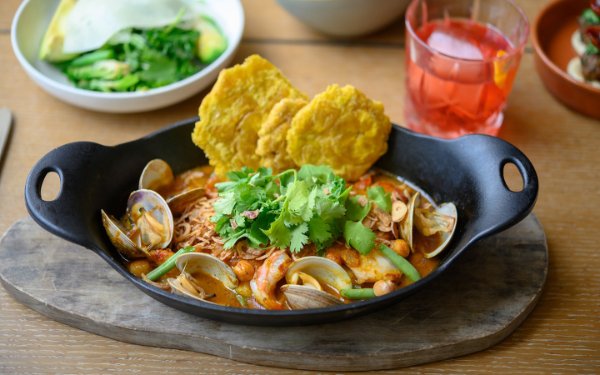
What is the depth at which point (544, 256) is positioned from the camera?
8.16 feet

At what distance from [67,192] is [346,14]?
164 cm

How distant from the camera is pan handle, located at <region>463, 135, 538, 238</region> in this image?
211cm

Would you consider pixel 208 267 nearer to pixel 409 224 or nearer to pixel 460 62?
pixel 409 224

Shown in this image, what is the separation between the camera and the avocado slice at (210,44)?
3.29 metres

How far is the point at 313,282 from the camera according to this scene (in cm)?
224

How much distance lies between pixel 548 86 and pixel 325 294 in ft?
5.68

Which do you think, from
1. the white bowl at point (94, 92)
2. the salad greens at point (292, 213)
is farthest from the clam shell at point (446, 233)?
the white bowl at point (94, 92)

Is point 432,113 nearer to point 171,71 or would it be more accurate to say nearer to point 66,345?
point 171,71

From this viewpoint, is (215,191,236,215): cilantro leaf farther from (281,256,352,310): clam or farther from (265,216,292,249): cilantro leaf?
(281,256,352,310): clam

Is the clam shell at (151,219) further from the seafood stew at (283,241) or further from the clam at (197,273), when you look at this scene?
the clam at (197,273)

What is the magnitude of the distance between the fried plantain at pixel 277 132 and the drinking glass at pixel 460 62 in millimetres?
602

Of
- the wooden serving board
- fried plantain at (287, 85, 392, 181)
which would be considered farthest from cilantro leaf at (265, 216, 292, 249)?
fried plantain at (287, 85, 392, 181)

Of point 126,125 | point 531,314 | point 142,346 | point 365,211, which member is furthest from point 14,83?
point 531,314

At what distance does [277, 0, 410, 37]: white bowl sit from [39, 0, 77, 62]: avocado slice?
1038 millimetres
